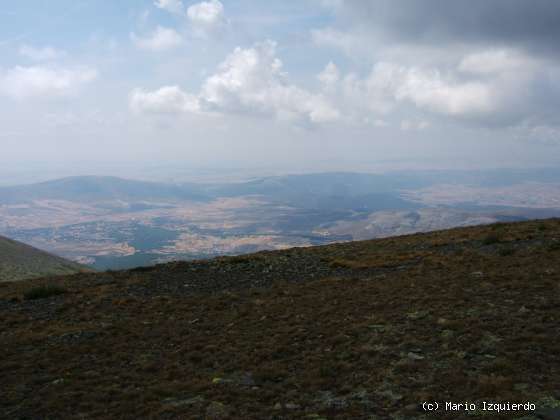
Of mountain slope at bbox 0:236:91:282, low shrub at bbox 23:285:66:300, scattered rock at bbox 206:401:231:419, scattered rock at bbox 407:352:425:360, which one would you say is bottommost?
mountain slope at bbox 0:236:91:282

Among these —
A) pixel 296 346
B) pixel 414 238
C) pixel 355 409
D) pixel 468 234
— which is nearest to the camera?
pixel 355 409

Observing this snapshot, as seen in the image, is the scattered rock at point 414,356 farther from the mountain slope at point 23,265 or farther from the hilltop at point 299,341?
the mountain slope at point 23,265

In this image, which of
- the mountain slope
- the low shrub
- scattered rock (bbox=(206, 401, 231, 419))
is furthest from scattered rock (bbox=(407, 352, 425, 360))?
the mountain slope

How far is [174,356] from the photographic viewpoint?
14.2 meters

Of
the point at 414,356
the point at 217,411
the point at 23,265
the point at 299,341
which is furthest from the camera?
the point at 23,265

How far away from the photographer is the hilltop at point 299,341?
10.1 meters

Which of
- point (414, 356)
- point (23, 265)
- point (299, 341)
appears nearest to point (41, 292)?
point (299, 341)

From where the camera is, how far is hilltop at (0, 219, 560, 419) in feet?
33.2

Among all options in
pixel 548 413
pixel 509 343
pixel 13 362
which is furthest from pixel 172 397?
pixel 509 343

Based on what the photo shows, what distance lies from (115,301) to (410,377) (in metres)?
16.2

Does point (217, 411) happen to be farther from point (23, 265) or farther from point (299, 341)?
point (23, 265)

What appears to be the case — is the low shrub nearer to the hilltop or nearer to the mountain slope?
the hilltop

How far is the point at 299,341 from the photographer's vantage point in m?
14.4

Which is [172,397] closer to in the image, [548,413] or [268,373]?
[268,373]
